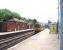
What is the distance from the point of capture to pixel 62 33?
111 inches

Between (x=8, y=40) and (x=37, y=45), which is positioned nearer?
(x=37, y=45)

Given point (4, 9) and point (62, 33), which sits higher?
point (4, 9)

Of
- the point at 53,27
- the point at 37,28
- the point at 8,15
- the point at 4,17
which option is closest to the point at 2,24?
the point at 37,28

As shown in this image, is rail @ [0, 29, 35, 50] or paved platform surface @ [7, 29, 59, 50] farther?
rail @ [0, 29, 35, 50]

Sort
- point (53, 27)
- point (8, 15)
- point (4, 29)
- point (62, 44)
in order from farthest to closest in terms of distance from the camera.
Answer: point (8, 15)
point (4, 29)
point (53, 27)
point (62, 44)

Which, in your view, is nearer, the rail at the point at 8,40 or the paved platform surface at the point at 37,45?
the paved platform surface at the point at 37,45

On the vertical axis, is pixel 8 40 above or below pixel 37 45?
above

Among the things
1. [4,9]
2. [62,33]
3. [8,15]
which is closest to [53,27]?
[62,33]

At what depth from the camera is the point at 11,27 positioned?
56.2m

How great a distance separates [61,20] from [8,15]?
8749 cm

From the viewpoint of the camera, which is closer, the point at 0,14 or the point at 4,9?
the point at 0,14

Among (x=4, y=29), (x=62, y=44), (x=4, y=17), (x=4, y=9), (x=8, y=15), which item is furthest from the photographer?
(x=4, y=9)

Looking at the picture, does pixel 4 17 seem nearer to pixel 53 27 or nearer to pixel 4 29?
pixel 4 29

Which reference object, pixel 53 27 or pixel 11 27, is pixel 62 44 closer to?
pixel 53 27
